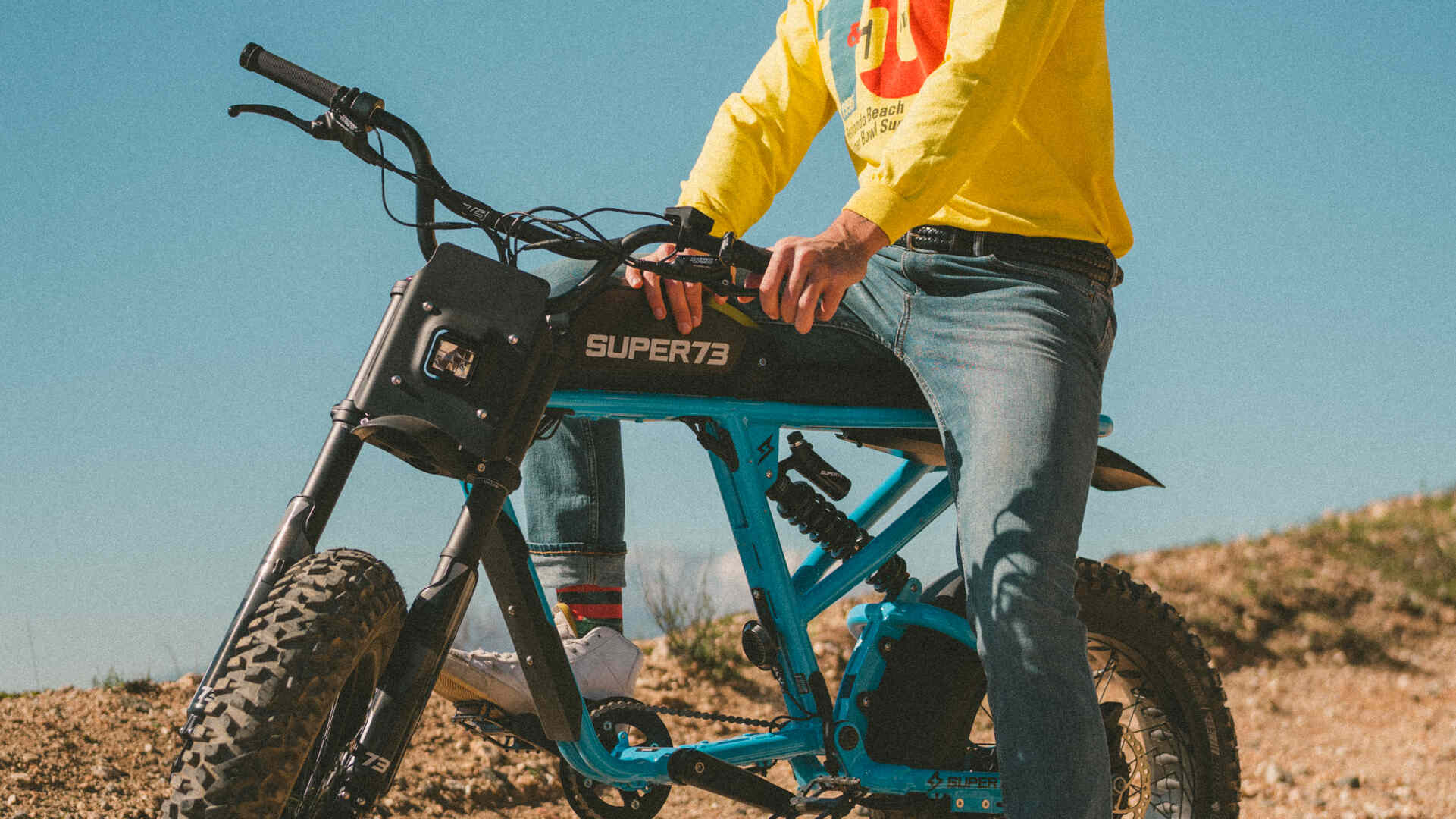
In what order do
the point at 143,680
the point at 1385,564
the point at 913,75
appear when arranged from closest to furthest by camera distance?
the point at 913,75 < the point at 143,680 < the point at 1385,564

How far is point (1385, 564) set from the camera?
796 cm

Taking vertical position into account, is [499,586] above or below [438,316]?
below

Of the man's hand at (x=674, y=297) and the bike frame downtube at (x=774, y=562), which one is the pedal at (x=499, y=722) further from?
the man's hand at (x=674, y=297)

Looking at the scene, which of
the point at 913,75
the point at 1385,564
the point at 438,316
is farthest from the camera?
the point at 1385,564

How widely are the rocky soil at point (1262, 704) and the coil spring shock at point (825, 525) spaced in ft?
5.61

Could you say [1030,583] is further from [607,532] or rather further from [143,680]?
[143,680]

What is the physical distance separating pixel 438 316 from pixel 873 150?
1237 mm

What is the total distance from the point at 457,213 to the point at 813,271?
65 cm

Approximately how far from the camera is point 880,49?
2789 millimetres

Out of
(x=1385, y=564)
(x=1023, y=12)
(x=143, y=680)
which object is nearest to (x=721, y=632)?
(x=143, y=680)

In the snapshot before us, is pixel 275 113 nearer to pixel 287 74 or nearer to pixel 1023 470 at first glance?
pixel 287 74

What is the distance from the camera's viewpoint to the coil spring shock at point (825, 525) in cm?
279

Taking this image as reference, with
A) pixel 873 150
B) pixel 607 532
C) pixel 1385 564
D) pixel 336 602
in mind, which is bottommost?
pixel 336 602

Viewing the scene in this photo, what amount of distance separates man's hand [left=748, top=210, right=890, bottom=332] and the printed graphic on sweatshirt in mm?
609
